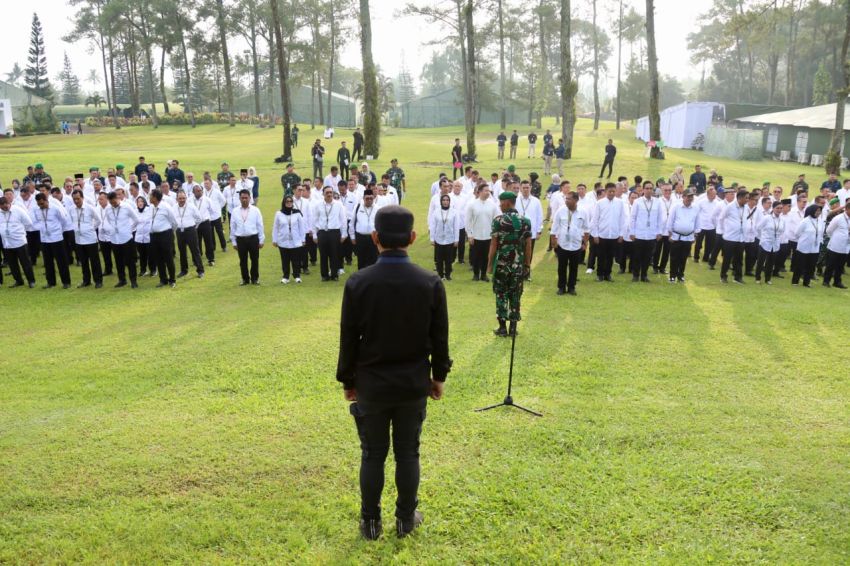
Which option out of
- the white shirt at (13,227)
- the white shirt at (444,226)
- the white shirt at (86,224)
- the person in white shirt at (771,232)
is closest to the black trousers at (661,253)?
the person in white shirt at (771,232)

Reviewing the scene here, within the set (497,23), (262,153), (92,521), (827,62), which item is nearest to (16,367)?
(92,521)

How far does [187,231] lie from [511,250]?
8.77m

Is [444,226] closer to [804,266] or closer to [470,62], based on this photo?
[804,266]

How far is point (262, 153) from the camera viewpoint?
35938mm

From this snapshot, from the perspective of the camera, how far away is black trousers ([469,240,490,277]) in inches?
533

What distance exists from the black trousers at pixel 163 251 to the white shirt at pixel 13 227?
254cm

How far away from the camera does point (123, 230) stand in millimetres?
12758

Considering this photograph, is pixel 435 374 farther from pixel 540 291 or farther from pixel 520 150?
pixel 520 150

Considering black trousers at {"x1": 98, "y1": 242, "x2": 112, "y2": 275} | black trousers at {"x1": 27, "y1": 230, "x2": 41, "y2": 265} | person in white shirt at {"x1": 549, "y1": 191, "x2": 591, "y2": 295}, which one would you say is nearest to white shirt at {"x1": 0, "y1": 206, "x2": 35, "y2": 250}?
black trousers at {"x1": 98, "y1": 242, "x2": 112, "y2": 275}

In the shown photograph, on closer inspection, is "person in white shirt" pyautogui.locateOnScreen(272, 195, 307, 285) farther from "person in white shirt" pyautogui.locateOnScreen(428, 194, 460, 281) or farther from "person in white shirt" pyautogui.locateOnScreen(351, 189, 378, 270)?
"person in white shirt" pyautogui.locateOnScreen(428, 194, 460, 281)

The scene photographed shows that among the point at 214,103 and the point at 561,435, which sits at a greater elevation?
the point at 214,103

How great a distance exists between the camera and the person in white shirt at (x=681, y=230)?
13.0 metres

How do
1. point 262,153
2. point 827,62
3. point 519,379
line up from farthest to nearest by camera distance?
1. point 827,62
2. point 262,153
3. point 519,379

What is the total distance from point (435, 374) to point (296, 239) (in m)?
9.50
